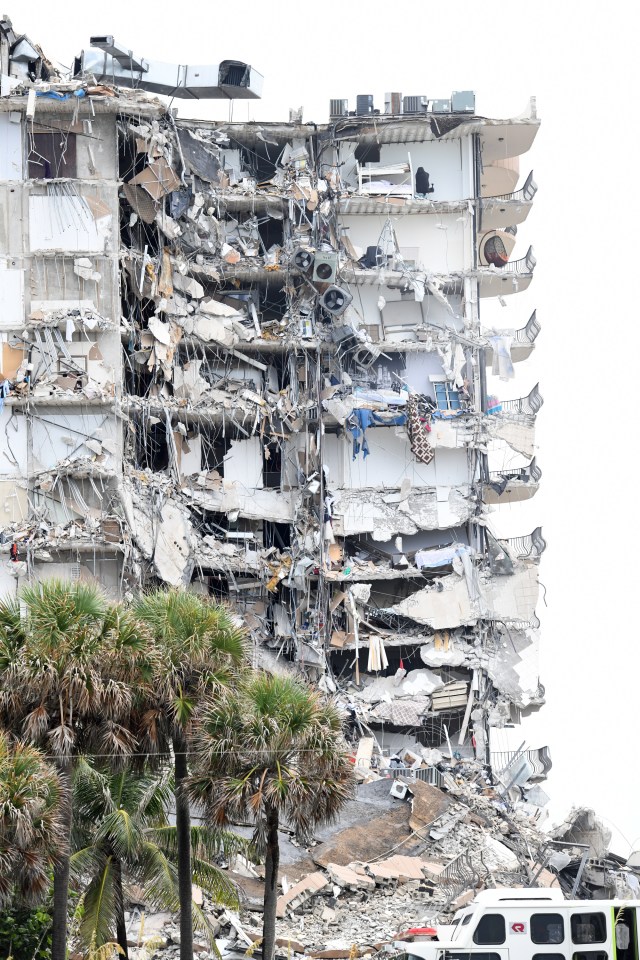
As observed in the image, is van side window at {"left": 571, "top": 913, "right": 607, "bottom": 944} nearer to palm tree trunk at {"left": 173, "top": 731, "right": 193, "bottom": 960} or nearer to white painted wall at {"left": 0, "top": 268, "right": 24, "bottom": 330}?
palm tree trunk at {"left": 173, "top": 731, "right": 193, "bottom": 960}

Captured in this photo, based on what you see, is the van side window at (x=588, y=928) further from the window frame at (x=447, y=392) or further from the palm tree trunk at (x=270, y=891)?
the window frame at (x=447, y=392)

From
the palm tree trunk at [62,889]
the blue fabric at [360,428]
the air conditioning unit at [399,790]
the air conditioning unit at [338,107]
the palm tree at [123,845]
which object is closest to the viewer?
the palm tree trunk at [62,889]

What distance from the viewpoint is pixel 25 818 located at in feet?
89.2

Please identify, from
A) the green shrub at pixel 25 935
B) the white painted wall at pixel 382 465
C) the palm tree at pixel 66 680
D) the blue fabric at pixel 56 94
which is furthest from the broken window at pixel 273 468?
the palm tree at pixel 66 680

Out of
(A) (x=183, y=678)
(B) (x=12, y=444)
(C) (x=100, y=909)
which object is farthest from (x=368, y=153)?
(C) (x=100, y=909)

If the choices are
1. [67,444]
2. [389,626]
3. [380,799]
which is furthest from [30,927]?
[389,626]

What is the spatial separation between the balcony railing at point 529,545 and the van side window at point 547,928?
115 ft

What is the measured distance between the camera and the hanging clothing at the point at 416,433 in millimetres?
63469

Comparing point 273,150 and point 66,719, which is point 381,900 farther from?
point 273,150

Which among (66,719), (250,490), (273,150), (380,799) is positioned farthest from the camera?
(273,150)

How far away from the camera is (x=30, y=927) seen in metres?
32.8

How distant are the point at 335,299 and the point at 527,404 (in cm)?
991

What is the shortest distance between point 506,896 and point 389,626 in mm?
31683

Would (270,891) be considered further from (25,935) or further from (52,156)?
(52,156)
